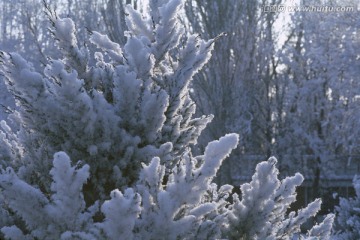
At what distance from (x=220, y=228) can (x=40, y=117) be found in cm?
113

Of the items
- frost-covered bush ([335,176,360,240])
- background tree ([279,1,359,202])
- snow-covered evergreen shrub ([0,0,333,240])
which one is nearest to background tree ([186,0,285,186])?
background tree ([279,1,359,202])

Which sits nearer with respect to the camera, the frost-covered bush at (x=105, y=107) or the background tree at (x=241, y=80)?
the frost-covered bush at (x=105, y=107)

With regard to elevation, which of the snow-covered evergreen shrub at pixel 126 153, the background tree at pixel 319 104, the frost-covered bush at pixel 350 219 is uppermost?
the background tree at pixel 319 104

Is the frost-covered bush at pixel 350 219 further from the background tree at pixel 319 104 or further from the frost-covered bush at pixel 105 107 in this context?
the background tree at pixel 319 104

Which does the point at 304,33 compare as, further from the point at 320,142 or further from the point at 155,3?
the point at 155,3

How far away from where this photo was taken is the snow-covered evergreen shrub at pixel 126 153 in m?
2.36

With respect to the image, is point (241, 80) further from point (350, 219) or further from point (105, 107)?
point (105, 107)

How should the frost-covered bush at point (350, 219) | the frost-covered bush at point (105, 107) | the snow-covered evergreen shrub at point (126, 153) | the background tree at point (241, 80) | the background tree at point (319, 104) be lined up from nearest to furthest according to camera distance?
the snow-covered evergreen shrub at point (126, 153)
the frost-covered bush at point (105, 107)
the frost-covered bush at point (350, 219)
the background tree at point (241, 80)
the background tree at point (319, 104)

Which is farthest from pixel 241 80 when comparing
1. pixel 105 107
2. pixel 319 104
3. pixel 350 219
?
pixel 105 107

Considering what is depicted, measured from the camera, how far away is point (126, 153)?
2781 mm

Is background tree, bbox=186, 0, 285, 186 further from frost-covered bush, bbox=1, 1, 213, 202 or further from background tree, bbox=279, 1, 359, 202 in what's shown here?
frost-covered bush, bbox=1, 1, 213, 202

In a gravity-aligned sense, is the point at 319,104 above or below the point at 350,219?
above

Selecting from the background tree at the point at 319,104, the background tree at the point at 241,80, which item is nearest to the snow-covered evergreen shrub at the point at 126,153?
the background tree at the point at 241,80

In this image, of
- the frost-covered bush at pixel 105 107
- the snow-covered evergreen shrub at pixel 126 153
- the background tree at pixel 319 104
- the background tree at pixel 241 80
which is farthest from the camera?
the background tree at pixel 319 104
